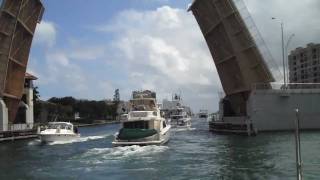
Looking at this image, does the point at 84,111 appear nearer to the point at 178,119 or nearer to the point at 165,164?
the point at 178,119

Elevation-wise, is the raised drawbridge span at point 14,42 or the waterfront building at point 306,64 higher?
the waterfront building at point 306,64

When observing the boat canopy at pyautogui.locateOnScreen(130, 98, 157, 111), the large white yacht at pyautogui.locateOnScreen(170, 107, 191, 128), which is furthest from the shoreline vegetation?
the boat canopy at pyautogui.locateOnScreen(130, 98, 157, 111)

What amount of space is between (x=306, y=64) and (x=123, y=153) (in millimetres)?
126149

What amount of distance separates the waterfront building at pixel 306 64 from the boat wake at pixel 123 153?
355 feet

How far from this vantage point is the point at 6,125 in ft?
174

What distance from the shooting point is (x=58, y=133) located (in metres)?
45.8

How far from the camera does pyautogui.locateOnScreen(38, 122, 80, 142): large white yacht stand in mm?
45094

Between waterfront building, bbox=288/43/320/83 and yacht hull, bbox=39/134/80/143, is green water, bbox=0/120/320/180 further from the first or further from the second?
waterfront building, bbox=288/43/320/83

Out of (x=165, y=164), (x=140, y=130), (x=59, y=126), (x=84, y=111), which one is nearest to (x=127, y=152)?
(x=140, y=130)

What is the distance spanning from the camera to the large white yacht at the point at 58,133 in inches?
1775

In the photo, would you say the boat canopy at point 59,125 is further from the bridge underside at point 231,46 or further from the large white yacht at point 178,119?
the large white yacht at point 178,119

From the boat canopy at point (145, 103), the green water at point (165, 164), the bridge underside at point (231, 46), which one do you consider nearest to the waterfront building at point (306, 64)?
the bridge underside at point (231, 46)

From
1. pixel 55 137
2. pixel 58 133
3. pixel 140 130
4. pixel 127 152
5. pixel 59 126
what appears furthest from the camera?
pixel 59 126

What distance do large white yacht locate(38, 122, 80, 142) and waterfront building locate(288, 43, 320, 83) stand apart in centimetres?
9665
